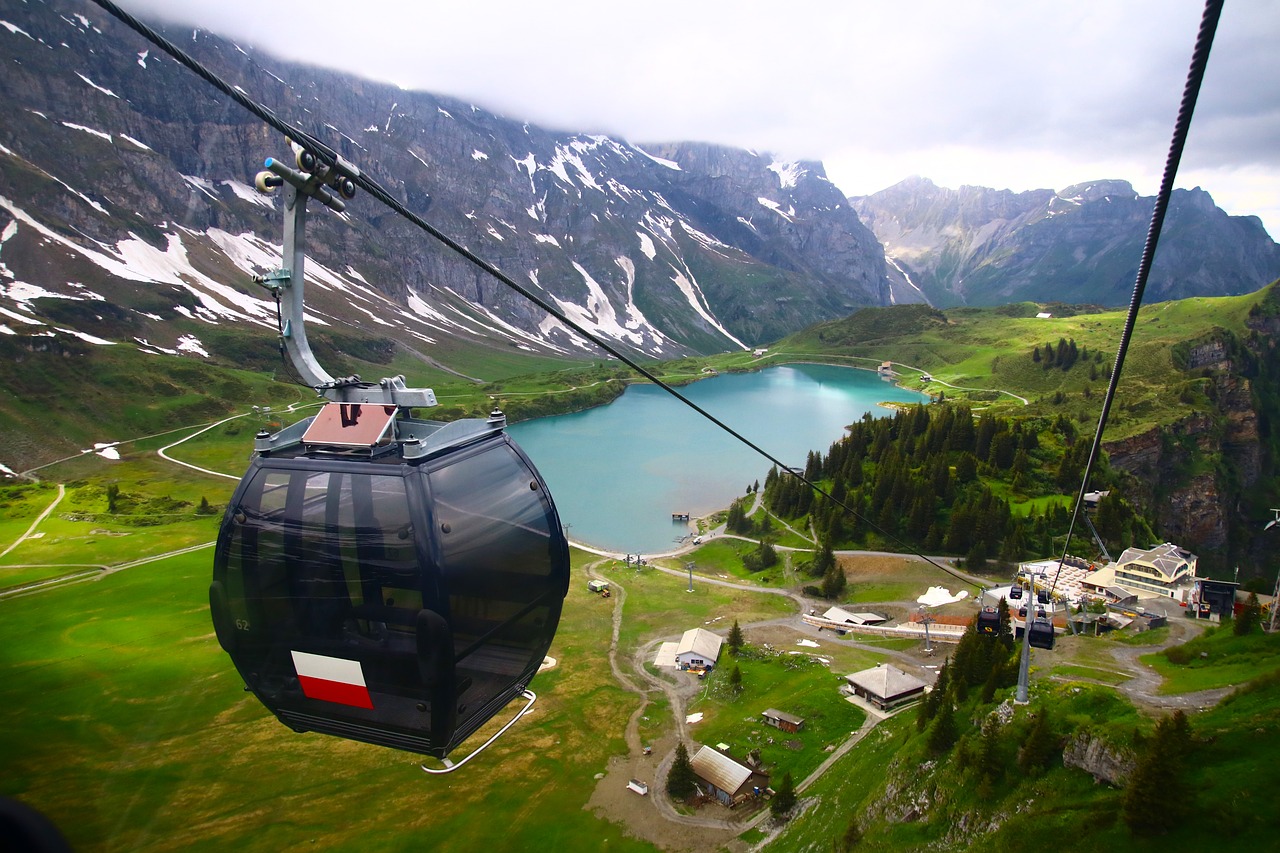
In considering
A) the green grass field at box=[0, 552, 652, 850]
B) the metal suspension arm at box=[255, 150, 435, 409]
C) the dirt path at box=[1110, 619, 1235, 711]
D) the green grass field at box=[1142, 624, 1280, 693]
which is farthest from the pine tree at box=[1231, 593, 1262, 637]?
the metal suspension arm at box=[255, 150, 435, 409]

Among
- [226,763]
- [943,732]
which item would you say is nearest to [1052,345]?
[943,732]

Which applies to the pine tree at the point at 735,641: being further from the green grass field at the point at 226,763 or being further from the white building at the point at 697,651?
the green grass field at the point at 226,763

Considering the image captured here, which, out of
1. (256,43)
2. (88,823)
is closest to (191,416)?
(88,823)

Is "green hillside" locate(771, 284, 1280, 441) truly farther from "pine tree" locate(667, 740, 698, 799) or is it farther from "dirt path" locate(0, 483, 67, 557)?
"dirt path" locate(0, 483, 67, 557)

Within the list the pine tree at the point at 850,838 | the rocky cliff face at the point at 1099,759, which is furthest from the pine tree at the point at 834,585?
the rocky cliff face at the point at 1099,759

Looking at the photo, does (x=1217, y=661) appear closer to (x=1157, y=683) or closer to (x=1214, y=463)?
(x=1157, y=683)

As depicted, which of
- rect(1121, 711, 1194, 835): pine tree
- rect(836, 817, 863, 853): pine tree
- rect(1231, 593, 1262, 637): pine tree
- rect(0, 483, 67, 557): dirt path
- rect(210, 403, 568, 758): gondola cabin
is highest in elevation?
rect(210, 403, 568, 758): gondola cabin
